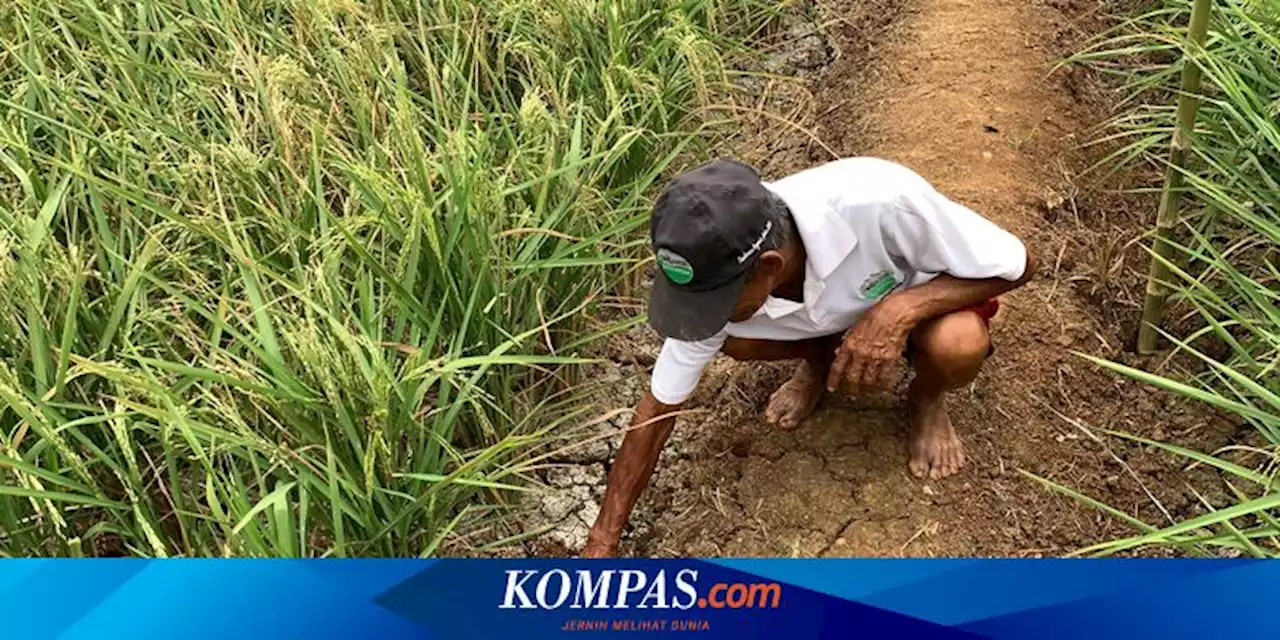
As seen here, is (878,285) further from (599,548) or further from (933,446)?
(599,548)

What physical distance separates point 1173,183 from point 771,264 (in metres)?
0.85

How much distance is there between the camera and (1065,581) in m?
1.14

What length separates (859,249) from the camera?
1.57m

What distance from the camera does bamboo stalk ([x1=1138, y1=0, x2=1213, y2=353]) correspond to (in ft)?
5.64

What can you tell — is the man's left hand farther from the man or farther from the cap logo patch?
the cap logo patch

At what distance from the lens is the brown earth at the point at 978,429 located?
1848 millimetres

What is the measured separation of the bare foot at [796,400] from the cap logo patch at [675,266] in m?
0.64

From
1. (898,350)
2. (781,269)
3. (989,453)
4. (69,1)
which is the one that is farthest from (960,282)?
(69,1)

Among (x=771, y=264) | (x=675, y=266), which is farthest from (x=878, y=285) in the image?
(x=675, y=266)

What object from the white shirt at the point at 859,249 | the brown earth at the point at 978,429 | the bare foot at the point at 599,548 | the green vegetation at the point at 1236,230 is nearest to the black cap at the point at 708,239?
the white shirt at the point at 859,249

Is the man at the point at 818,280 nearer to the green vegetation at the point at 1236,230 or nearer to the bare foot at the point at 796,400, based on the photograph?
the bare foot at the point at 796,400

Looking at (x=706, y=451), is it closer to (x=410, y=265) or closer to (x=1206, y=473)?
(x=410, y=265)

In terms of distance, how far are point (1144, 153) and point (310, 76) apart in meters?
1.85

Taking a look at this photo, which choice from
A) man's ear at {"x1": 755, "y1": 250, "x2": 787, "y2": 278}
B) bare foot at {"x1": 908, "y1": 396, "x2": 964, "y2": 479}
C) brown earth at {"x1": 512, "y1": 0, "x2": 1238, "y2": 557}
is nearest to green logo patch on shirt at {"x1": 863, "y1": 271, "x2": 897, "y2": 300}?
man's ear at {"x1": 755, "y1": 250, "x2": 787, "y2": 278}
